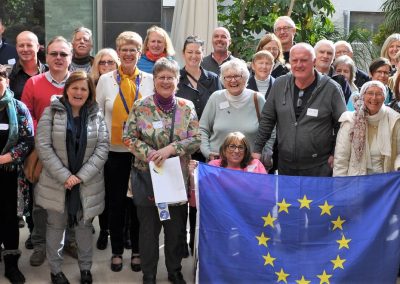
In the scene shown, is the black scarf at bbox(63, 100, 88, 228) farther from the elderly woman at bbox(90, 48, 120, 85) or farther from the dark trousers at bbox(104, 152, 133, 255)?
the elderly woman at bbox(90, 48, 120, 85)

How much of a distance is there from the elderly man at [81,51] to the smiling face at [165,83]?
157 cm

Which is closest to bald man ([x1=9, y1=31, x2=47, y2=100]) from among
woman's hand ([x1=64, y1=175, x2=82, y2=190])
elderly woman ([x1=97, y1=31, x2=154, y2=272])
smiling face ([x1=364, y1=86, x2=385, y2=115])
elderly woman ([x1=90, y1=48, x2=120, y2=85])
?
elderly woman ([x1=90, y1=48, x2=120, y2=85])

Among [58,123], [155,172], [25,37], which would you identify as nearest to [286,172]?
[155,172]

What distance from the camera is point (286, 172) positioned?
5.38m

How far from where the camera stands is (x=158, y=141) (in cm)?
486

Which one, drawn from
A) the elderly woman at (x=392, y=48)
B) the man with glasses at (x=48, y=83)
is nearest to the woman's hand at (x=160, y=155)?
the man with glasses at (x=48, y=83)

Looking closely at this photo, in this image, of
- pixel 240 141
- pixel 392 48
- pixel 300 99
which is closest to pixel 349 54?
pixel 392 48

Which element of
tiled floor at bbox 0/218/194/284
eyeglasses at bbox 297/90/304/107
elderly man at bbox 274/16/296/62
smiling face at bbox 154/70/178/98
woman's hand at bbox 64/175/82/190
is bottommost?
tiled floor at bbox 0/218/194/284

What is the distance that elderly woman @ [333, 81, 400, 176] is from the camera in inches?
196

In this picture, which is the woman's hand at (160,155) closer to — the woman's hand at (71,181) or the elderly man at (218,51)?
the woman's hand at (71,181)

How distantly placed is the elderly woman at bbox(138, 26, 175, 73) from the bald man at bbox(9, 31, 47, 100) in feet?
3.46

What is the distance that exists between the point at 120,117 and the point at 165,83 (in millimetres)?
688

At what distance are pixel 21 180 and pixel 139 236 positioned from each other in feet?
3.58

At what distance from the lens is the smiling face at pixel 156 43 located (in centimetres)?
616
